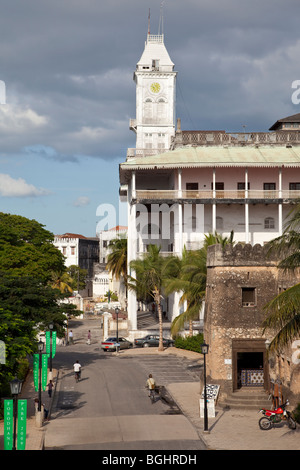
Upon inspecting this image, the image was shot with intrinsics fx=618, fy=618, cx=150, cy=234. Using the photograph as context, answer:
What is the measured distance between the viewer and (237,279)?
88.1ft

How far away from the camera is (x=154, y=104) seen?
70.4m

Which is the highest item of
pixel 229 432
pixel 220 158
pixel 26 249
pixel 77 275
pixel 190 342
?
pixel 220 158

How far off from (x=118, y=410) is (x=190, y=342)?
1871 centimetres

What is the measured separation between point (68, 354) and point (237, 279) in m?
22.2

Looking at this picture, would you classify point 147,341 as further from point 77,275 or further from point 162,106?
point 77,275

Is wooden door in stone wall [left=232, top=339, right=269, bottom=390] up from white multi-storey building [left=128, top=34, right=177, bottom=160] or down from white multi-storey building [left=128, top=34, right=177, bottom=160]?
down

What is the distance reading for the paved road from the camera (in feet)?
69.1

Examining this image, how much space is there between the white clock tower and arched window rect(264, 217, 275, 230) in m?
19.2

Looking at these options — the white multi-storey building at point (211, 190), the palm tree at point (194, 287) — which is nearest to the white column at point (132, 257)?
the white multi-storey building at point (211, 190)

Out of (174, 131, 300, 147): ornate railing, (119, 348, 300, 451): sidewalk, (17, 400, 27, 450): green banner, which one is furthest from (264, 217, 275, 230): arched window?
(17, 400, 27, 450): green banner

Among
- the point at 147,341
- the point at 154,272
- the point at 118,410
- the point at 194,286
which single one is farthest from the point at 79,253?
the point at 118,410

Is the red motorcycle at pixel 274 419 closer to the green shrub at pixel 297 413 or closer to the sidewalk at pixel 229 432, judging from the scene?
the sidewalk at pixel 229 432

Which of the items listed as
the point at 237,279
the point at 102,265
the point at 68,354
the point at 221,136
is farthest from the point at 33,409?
the point at 102,265

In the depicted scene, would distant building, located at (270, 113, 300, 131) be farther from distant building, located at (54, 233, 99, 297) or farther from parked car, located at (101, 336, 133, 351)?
distant building, located at (54, 233, 99, 297)
